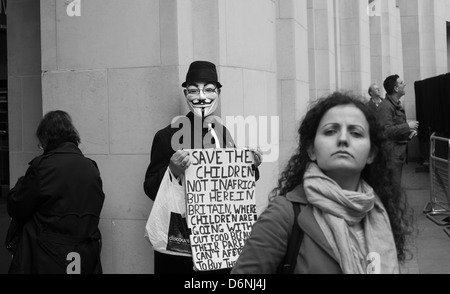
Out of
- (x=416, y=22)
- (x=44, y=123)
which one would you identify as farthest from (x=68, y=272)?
(x=416, y=22)

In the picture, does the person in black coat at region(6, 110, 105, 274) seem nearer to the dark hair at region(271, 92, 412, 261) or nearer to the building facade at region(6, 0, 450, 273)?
the building facade at region(6, 0, 450, 273)

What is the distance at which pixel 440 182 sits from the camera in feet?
34.0

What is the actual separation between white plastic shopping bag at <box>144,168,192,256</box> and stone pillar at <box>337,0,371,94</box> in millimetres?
12197

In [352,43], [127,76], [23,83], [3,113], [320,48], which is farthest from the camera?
[352,43]

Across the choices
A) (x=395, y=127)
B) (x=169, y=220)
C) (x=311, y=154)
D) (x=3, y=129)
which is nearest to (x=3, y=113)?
(x=3, y=129)

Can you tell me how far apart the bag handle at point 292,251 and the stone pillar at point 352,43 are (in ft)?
46.3

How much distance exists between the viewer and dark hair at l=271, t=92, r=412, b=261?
3.05 meters

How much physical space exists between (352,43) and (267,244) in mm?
14792

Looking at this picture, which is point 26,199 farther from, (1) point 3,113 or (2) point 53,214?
(1) point 3,113

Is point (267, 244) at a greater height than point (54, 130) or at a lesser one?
lesser

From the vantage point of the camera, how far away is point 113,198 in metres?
6.50

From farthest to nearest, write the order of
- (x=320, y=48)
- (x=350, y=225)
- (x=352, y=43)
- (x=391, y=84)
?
(x=352, y=43), (x=320, y=48), (x=391, y=84), (x=350, y=225)

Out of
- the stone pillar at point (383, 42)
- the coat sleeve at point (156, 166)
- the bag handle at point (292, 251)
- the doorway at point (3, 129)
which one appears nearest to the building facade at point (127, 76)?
the coat sleeve at point (156, 166)

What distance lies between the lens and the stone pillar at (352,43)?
16.7 metres
